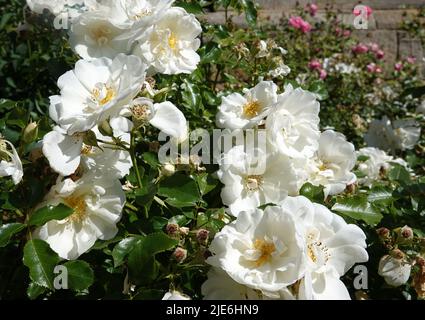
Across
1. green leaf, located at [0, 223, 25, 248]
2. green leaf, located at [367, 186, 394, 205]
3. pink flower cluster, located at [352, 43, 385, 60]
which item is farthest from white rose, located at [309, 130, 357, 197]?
pink flower cluster, located at [352, 43, 385, 60]

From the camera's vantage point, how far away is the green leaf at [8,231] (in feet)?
3.32

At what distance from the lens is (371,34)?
15.5 ft

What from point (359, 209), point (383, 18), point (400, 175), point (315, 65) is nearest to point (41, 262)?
point (359, 209)

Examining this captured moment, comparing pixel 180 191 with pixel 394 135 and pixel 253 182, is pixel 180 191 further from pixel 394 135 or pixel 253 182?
pixel 394 135

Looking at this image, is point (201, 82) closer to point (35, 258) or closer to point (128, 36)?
point (128, 36)

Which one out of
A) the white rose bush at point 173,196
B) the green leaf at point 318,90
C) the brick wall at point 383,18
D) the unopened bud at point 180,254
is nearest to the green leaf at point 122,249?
the white rose bush at point 173,196

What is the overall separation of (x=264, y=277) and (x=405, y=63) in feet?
11.5

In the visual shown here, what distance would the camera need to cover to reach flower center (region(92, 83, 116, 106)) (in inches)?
41.8

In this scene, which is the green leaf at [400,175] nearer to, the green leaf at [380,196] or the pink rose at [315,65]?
the green leaf at [380,196]

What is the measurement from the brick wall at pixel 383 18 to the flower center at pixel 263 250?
367 cm

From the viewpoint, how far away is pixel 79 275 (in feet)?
3.40

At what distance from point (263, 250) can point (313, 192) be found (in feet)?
0.80

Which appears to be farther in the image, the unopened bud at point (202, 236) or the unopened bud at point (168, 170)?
the unopened bud at point (168, 170)

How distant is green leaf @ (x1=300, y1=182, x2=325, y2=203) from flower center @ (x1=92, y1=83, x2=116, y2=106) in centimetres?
43
